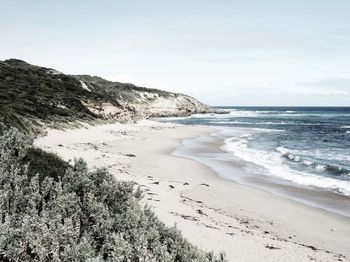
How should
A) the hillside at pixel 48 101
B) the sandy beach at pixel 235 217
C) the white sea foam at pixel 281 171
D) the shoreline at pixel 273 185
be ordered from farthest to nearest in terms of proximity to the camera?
the hillside at pixel 48 101, the white sea foam at pixel 281 171, the shoreline at pixel 273 185, the sandy beach at pixel 235 217

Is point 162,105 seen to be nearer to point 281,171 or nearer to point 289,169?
point 289,169

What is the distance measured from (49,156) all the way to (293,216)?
370 inches

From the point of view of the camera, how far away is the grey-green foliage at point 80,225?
5.16 meters

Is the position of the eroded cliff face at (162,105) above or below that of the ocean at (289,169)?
above

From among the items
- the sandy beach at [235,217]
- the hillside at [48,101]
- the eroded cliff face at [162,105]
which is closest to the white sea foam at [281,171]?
the sandy beach at [235,217]

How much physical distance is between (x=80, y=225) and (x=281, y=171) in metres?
20.6

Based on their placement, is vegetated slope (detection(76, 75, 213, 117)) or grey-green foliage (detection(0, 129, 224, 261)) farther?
vegetated slope (detection(76, 75, 213, 117))

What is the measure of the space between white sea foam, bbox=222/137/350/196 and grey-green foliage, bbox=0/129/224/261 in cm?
1514

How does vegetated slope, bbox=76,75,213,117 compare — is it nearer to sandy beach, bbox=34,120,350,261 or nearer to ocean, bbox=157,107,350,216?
ocean, bbox=157,107,350,216

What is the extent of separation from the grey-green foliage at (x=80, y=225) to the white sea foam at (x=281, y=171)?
15.1 meters

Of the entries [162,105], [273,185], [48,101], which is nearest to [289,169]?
[273,185]

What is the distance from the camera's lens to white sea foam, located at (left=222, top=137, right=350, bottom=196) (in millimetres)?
21312

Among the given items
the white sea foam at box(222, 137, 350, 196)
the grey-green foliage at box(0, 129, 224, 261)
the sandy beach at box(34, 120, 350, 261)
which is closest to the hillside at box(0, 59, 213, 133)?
the sandy beach at box(34, 120, 350, 261)

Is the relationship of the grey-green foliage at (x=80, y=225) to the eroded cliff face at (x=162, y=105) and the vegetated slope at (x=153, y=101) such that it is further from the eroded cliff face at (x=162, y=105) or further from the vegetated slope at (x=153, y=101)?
the vegetated slope at (x=153, y=101)
